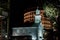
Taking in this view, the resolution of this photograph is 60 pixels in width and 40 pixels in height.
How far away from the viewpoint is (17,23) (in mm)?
13742

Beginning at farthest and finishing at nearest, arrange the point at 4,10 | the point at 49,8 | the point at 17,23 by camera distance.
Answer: the point at 17,23 < the point at 49,8 < the point at 4,10

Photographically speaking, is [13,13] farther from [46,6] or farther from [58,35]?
[58,35]

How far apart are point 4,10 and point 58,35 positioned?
345 centimetres

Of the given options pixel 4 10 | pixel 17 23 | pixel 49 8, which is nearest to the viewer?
pixel 4 10

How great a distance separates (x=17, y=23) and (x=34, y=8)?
1.31 m

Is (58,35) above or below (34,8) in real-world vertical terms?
below

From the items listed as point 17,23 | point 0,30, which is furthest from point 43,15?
point 0,30

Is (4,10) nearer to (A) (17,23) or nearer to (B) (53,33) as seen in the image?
(A) (17,23)

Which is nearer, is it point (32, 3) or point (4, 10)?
point (4, 10)

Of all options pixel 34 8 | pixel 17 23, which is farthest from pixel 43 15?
pixel 17 23

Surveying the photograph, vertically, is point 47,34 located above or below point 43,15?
below

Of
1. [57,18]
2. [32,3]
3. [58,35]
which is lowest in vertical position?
[58,35]

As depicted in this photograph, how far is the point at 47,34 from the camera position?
43.3 feet

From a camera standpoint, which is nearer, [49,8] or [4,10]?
[4,10]
